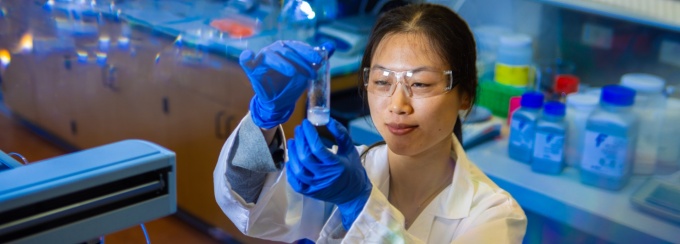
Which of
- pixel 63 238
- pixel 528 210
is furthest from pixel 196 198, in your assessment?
pixel 63 238

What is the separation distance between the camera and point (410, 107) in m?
1.37

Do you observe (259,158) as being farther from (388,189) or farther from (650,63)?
(650,63)

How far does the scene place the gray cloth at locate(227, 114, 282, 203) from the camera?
1.31 meters

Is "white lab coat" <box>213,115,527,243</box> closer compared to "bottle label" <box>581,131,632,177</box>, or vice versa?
"white lab coat" <box>213,115,527,243</box>

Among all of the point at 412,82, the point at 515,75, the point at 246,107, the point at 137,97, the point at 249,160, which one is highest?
the point at 412,82

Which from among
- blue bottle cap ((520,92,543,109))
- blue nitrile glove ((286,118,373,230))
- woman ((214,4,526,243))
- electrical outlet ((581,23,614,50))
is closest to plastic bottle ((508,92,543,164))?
blue bottle cap ((520,92,543,109))

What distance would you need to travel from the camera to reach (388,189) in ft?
5.06

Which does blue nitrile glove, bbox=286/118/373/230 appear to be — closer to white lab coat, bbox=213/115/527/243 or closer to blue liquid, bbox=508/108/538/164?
white lab coat, bbox=213/115/527/243

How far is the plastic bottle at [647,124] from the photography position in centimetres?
223

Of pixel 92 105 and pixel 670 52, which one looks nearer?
pixel 670 52

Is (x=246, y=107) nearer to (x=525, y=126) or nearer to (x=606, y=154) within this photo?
(x=525, y=126)

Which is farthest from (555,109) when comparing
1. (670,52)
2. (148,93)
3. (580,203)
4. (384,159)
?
(148,93)

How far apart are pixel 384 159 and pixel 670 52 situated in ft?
4.56

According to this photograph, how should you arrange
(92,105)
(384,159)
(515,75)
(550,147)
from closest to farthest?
(384,159), (550,147), (515,75), (92,105)
